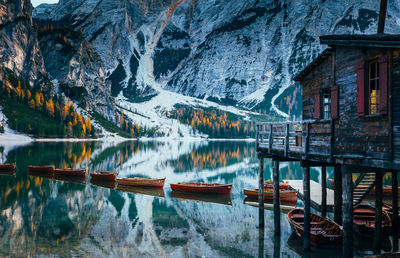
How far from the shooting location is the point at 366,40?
14.6 m

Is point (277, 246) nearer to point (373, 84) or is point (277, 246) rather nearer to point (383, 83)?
point (373, 84)

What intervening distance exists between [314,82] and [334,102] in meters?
3.93

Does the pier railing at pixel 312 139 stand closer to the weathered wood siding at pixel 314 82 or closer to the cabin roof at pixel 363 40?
the weathered wood siding at pixel 314 82

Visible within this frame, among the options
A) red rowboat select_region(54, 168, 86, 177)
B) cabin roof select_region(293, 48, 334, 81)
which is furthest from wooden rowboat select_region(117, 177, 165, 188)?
cabin roof select_region(293, 48, 334, 81)

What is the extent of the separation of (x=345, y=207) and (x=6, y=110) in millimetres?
195240

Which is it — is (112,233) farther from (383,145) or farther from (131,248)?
(383,145)

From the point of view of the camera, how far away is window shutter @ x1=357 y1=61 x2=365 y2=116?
15047mm

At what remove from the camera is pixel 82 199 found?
37.8m

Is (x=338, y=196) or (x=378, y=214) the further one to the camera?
(x=338, y=196)

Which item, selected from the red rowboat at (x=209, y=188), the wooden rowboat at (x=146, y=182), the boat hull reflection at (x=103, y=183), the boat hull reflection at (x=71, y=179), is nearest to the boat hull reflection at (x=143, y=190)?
the wooden rowboat at (x=146, y=182)

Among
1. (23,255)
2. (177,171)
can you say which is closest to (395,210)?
(23,255)

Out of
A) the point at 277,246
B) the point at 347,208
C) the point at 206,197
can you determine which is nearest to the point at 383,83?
the point at 347,208

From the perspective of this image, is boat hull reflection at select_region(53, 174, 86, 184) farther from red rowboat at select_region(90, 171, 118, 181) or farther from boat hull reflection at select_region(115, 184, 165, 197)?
boat hull reflection at select_region(115, 184, 165, 197)

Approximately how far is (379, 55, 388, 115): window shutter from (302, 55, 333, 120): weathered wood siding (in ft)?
14.9
